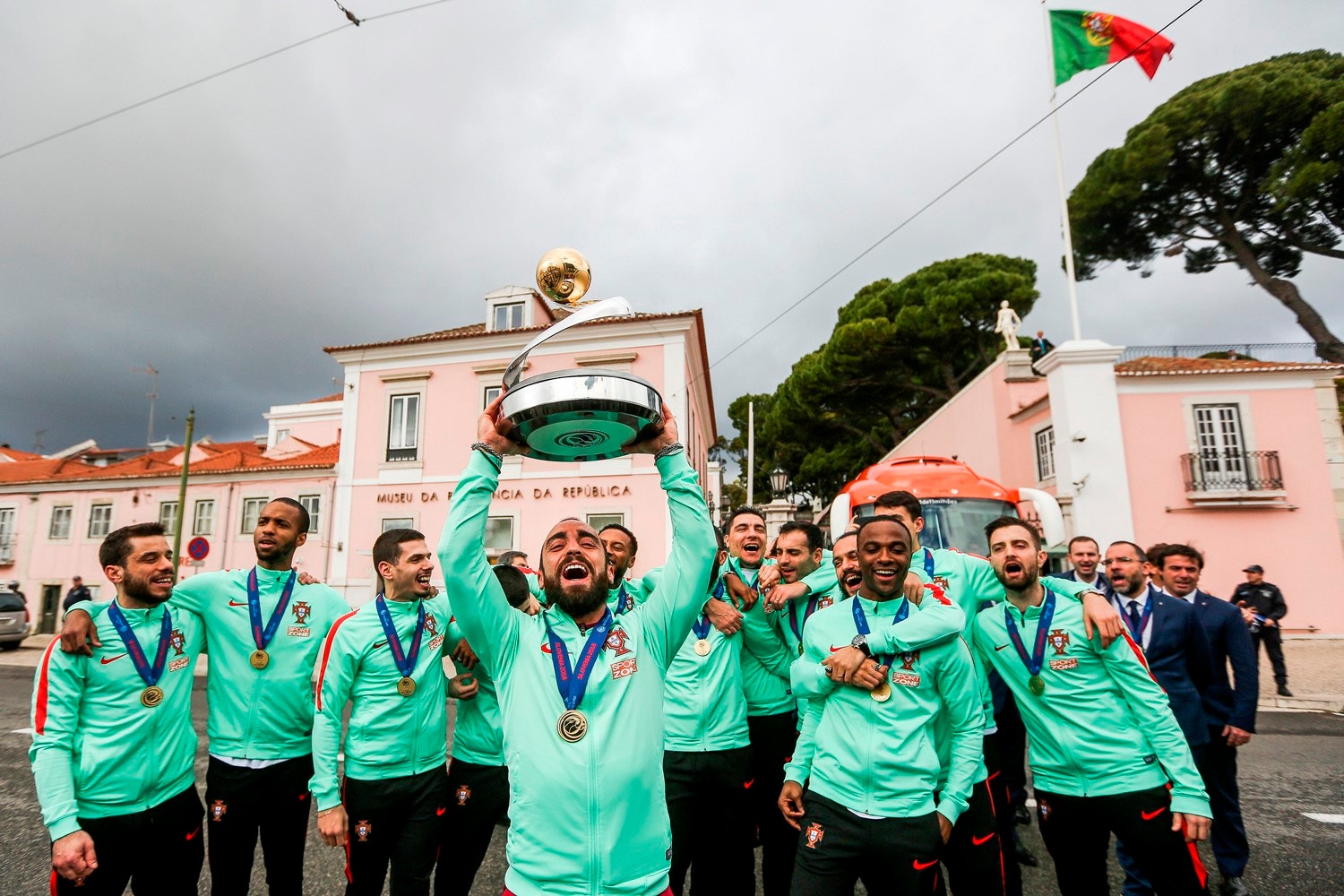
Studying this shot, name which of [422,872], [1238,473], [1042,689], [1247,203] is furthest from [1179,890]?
[1247,203]

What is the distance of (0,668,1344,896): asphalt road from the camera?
4.17m

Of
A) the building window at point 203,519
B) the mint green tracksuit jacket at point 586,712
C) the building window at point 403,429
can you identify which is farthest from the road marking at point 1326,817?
the building window at point 203,519

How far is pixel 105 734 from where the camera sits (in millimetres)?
2965

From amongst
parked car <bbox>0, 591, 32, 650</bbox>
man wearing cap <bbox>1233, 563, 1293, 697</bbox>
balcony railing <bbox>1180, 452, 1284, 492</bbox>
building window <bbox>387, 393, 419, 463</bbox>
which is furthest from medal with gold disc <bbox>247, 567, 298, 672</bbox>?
parked car <bbox>0, 591, 32, 650</bbox>

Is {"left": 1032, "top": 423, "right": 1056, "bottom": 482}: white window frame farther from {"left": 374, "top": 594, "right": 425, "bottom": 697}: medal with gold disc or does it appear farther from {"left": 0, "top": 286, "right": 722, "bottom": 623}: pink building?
{"left": 374, "top": 594, "right": 425, "bottom": 697}: medal with gold disc

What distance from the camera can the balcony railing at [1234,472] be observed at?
1689cm

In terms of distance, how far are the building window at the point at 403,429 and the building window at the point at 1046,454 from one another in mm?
17492

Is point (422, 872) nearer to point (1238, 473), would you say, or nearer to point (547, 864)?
point (547, 864)

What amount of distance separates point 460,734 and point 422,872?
2.14ft

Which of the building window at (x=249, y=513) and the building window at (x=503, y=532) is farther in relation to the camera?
the building window at (x=249, y=513)

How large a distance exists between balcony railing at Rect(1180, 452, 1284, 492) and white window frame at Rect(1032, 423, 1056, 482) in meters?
2.79

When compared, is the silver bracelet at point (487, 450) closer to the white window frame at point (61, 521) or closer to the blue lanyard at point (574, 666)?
the blue lanyard at point (574, 666)

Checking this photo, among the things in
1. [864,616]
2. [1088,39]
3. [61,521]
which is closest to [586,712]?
[864,616]

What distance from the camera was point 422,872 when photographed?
3.07m
